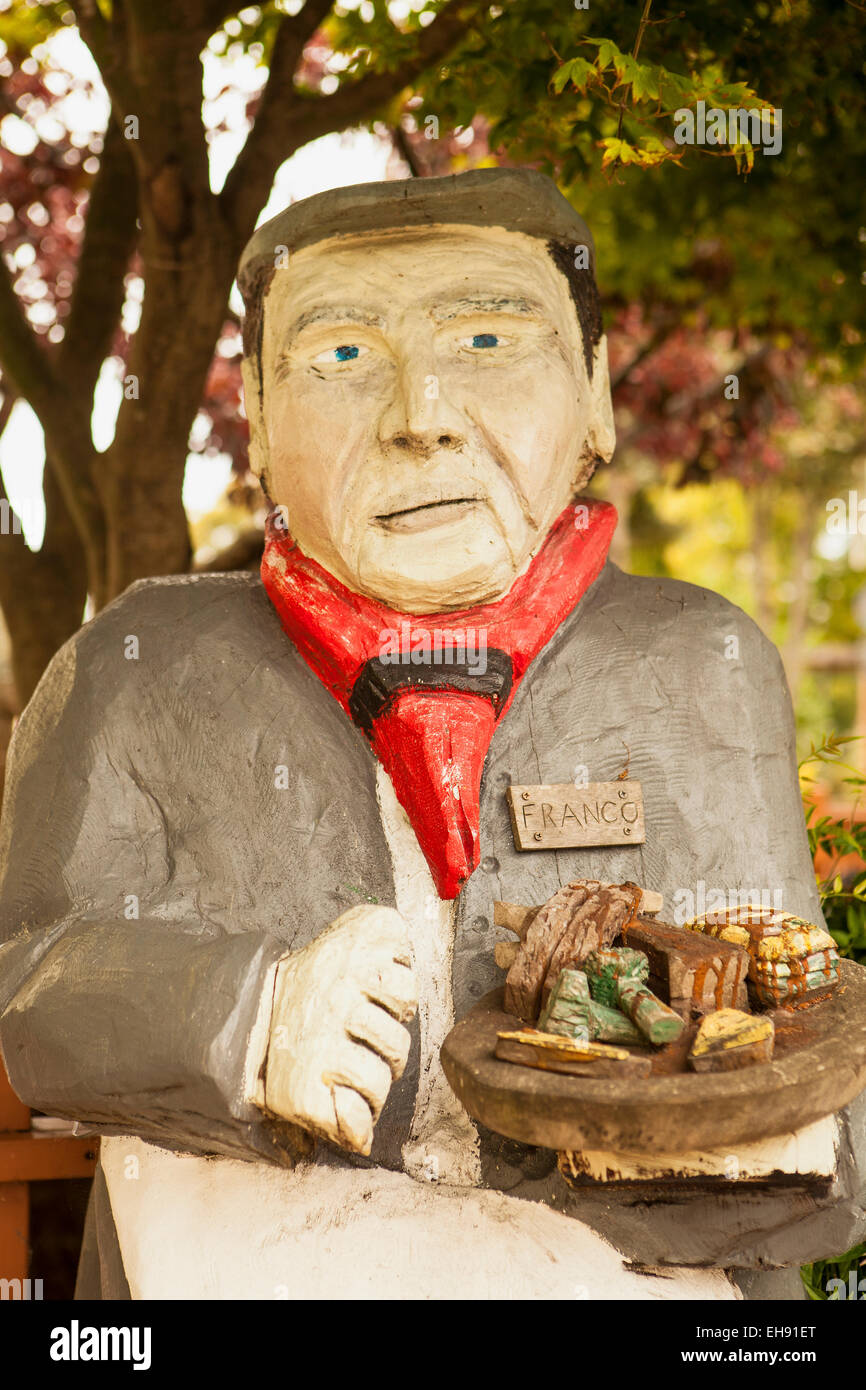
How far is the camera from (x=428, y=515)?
2.07 meters

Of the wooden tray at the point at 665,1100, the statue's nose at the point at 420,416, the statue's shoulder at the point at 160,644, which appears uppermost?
the statue's nose at the point at 420,416

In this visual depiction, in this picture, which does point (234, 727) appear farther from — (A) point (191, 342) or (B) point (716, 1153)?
(A) point (191, 342)

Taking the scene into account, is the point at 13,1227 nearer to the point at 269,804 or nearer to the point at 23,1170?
the point at 23,1170

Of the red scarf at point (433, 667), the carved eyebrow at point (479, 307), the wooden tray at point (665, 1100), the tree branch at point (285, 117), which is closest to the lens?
the wooden tray at point (665, 1100)

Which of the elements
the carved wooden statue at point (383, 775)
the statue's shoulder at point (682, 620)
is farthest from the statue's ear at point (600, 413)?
the statue's shoulder at point (682, 620)

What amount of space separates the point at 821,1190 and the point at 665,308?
487 centimetres

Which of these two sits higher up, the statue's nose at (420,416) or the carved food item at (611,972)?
the statue's nose at (420,416)

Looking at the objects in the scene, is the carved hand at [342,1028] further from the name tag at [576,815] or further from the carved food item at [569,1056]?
the name tag at [576,815]

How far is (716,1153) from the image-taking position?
1.68 meters

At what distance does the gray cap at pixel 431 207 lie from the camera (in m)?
2.17

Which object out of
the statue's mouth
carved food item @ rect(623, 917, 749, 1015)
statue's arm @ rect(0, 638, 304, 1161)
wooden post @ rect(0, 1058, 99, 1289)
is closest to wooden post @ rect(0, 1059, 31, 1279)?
wooden post @ rect(0, 1058, 99, 1289)

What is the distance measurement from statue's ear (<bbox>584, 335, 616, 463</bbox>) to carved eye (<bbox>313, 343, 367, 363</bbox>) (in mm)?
442

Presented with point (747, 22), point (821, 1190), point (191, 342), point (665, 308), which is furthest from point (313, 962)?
point (665, 308)
